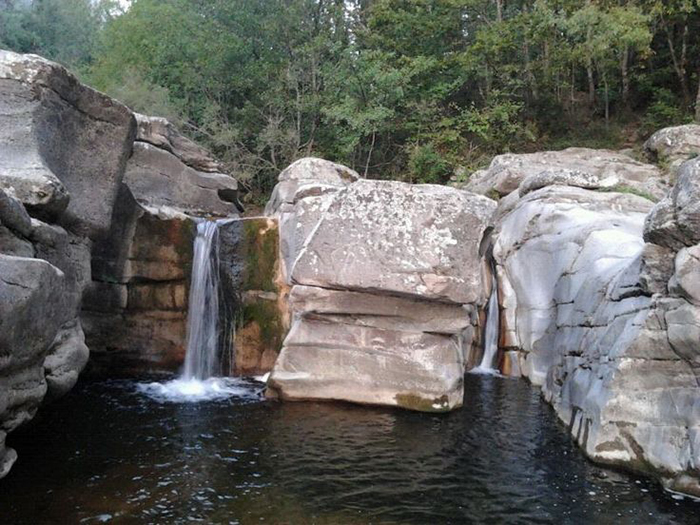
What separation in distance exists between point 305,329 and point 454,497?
4.22 meters

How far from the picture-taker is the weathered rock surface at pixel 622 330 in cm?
609

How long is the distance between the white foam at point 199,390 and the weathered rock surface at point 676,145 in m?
13.3

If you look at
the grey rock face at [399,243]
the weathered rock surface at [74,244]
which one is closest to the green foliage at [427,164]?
the weathered rock surface at [74,244]

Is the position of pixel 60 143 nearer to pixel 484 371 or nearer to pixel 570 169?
pixel 484 371

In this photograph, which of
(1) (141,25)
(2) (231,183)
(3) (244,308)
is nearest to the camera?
(3) (244,308)

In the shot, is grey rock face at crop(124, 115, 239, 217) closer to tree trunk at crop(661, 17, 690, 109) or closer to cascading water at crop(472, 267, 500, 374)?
cascading water at crop(472, 267, 500, 374)

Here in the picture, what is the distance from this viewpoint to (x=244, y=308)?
1212 centimetres

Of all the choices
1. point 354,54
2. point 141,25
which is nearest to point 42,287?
point 354,54

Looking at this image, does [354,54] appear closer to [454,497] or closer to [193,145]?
[193,145]

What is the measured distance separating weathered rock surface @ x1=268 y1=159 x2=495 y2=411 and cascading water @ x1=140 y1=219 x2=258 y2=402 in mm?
2195

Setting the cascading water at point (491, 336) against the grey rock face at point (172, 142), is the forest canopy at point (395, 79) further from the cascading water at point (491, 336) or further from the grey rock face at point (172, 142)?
the cascading water at point (491, 336)

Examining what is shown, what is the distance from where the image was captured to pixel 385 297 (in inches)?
361

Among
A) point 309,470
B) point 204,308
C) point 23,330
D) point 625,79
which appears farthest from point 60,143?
point 625,79

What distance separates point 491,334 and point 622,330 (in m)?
5.45
